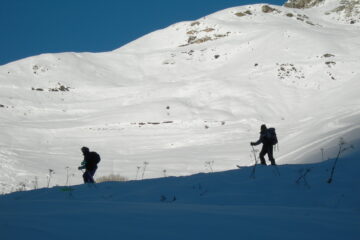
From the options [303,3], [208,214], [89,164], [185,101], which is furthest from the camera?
[303,3]

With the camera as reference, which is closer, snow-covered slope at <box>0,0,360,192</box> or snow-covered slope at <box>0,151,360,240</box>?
snow-covered slope at <box>0,151,360,240</box>

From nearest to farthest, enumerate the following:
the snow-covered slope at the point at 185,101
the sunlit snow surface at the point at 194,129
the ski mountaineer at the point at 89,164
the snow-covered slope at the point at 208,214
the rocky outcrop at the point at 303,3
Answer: the snow-covered slope at the point at 208,214, the sunlit snow surface at the point at 194,129, the ski mountaineer at the point at 89,164, the snow-covered slope at the point at 185,101, the rocky outcrop at the point at 303,3

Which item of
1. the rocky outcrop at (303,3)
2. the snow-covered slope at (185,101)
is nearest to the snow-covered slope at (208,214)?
the snow-covered slope at (185,101)

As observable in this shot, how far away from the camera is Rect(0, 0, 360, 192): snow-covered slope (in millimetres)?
16969

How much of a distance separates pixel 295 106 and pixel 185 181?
22.4m

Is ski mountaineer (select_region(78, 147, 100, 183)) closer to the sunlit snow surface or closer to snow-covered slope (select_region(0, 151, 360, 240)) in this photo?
the sunlit snow surface

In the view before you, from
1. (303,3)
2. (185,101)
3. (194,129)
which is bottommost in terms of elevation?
(194,129)

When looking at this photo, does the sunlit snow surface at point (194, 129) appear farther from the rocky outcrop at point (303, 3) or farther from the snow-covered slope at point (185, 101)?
the rocky outcrop at point (303, 3)

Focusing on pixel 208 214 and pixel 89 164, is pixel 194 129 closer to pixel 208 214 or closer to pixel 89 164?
pixel 89 164

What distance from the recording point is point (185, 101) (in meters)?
30.2

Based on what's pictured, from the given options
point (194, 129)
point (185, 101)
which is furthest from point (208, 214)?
point (185, 101)

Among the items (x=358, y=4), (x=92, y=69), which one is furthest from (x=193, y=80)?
(x=358, y=4)

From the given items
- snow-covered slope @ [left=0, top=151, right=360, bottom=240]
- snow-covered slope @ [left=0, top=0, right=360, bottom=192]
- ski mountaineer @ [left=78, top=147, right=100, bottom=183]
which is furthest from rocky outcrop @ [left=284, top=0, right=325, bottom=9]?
snow-covered slope @ [left=0, top=151, right=360, bottom=240]

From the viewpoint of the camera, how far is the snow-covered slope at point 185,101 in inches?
668
